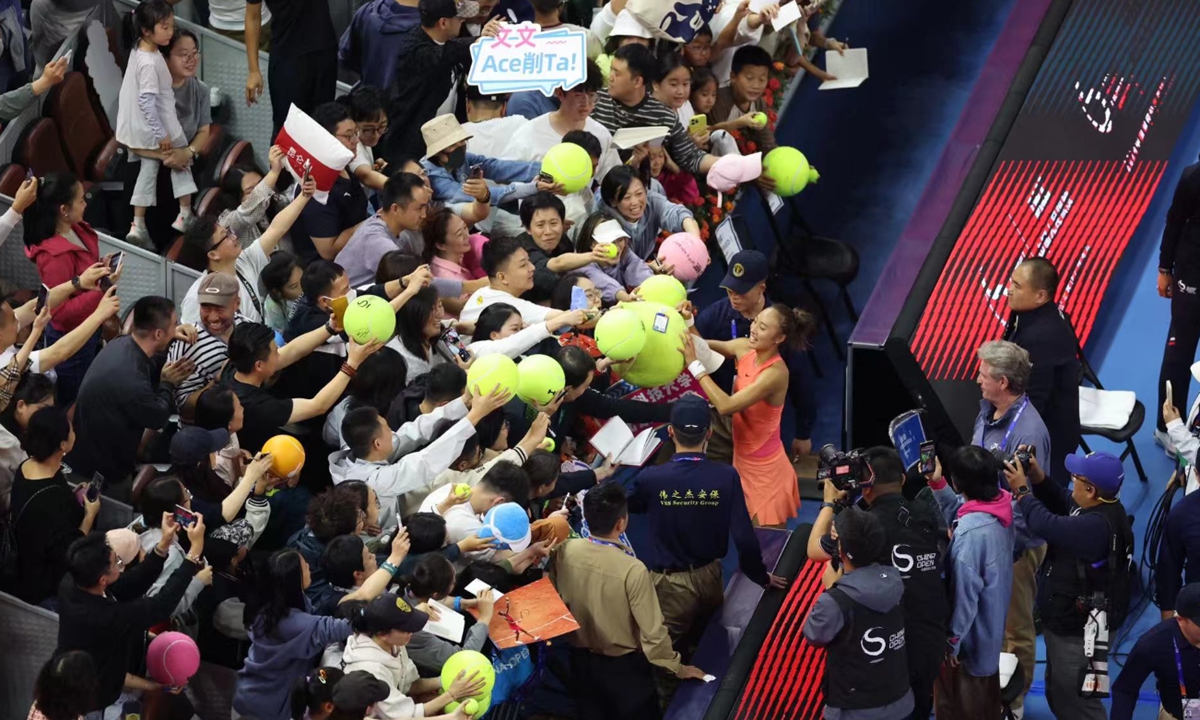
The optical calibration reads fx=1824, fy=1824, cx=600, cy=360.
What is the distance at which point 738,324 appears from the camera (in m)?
8.87

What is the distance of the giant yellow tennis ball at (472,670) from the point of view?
6.22 m

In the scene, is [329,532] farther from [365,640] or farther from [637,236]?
[637,236]


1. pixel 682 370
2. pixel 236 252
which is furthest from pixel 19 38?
pixel 682 370

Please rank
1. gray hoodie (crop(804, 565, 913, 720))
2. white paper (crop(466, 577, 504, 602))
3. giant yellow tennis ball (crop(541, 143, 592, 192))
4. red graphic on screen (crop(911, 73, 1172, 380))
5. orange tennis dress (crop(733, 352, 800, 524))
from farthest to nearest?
red graphic on screen (crop(911, 73, 1172, 380)) → giant yellow tennis ball (crop(541, 143, 592, 192)) → orange tennis dress (crop(733, 352, 800, 524)) → gray hoodie (crop(804, 565, 913, 720)) → white paper (crop(466, 577, 504, 602))

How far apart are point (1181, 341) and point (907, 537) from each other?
10.3 feet

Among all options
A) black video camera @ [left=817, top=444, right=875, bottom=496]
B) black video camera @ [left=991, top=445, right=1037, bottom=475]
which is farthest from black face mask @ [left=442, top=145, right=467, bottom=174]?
black video camera @ [left=991, top=445, right=1037, bottom=475]

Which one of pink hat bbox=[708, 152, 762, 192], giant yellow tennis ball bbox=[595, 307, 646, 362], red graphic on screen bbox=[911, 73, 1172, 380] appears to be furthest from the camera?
pink hat bbox=[708, 152, 762, 192]

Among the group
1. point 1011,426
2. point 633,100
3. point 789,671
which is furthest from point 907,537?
point 633,100

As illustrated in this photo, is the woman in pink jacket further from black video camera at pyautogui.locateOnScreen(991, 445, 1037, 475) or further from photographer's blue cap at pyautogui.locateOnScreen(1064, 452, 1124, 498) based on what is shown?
photographer's blue cap at pyautogui.locateOnScreen(1064, 452, 1124, 498)

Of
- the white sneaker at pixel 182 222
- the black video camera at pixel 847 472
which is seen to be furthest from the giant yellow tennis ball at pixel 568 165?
the black video camera at pixel 847 472

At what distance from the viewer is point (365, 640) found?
6.20m

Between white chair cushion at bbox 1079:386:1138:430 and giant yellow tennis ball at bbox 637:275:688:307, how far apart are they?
7.56 feet

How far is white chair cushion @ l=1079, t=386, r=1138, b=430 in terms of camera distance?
9328 millimetres

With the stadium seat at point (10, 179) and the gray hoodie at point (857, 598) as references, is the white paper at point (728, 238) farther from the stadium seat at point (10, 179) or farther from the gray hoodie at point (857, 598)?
the stadium seat at point (10, 179)
